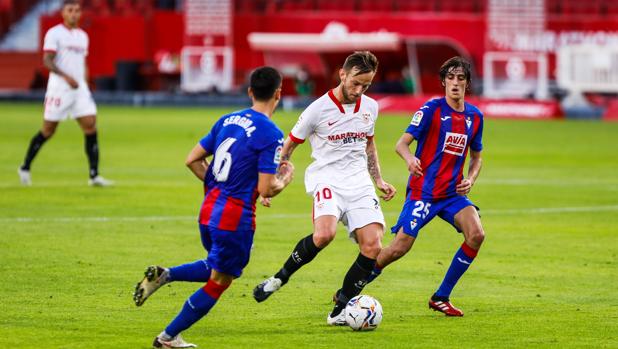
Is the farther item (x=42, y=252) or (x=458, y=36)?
(x=458, y=36)

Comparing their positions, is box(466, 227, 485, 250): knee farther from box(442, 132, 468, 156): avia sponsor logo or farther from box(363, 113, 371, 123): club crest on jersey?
box(363, 113, 371, 123): club crest on jersey

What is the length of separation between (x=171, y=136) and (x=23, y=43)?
73.4 ft

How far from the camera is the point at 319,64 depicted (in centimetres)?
4603

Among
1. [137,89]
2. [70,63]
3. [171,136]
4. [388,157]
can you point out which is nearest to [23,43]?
[137,89]

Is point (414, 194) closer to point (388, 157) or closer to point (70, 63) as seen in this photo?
point (70, 63)

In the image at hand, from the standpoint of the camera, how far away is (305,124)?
384 inches

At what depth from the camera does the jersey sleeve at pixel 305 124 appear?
9750 mm

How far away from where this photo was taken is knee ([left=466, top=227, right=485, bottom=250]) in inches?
388

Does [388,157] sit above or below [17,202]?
below

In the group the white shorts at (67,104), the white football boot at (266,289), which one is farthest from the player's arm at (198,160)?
the white shorts at (67,104)

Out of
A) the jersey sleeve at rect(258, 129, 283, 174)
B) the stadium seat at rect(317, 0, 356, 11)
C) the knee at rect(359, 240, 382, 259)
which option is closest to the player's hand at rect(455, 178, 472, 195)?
the knee at rect(359, 240, 382, 259)

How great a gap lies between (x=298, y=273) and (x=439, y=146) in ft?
7.64

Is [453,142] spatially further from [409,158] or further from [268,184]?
[268,184]

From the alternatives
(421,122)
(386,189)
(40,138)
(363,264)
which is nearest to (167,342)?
(363,264)
